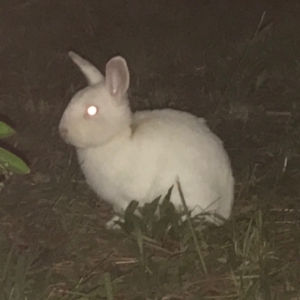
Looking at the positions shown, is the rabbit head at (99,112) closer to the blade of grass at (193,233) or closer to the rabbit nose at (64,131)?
the rabbit nose at (64,131)

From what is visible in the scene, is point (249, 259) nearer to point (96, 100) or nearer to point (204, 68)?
point (96, 100)

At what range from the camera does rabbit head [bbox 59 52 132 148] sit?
6.08 ft

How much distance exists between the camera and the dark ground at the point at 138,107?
179 centimetres

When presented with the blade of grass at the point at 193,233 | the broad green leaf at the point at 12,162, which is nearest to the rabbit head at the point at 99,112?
the blade of grass at the point at 193,233

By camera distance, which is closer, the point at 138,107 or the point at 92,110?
the point at 92,110

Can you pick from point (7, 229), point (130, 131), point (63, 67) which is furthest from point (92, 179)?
point (63, 67)

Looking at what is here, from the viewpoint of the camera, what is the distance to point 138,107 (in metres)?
2.85

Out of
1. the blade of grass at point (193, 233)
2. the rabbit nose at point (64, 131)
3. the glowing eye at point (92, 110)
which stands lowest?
the blade of grass at point (193, 233)

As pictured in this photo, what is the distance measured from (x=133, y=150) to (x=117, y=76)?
0.23m

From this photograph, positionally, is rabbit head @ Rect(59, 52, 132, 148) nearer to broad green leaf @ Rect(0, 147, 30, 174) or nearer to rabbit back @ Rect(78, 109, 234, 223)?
rabbit back @ Rect(78, 109, 234, 223)

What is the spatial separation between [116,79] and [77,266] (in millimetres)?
558

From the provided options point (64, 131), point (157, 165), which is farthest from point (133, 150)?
point (64, 131)

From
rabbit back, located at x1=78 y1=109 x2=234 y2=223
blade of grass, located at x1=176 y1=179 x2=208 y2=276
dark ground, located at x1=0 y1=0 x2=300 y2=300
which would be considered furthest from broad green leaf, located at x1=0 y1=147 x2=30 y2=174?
blade of grass, located at x1=176 y1=179 x2=208 y2=276

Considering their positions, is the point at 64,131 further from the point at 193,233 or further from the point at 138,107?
the point at 138,107
